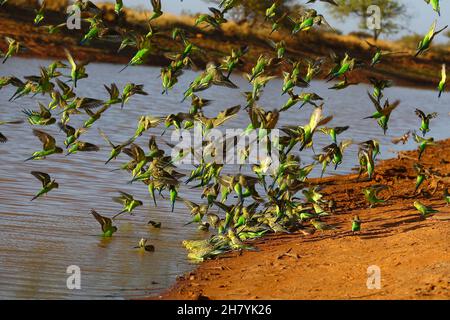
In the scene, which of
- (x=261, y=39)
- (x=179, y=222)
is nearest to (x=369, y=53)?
(x=261, y=39)

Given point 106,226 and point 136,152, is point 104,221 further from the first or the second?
point 136,152

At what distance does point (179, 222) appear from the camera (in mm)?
9672

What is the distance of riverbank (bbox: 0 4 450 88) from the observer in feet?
105

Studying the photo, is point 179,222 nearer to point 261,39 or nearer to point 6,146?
point 6,146

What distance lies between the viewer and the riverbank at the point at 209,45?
31.9 metres

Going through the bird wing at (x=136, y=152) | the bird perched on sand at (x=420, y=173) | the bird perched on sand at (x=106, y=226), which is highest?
the bird perched on sand at (x=420, y=173)

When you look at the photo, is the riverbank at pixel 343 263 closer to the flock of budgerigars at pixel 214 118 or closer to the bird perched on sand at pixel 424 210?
the bird perched on sand at pixel 424 210

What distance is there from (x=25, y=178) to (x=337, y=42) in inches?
1682

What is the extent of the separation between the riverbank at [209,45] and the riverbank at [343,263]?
13.9 metres

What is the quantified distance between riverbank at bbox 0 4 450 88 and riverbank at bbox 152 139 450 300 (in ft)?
45.7

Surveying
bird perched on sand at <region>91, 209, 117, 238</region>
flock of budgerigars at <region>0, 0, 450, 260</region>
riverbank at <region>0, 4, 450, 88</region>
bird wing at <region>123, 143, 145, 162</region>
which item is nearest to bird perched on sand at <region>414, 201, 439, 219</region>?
flock of budgerigars at <region>0, 0, 450, 260</region>

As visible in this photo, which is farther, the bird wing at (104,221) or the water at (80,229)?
the bird wing at (104,221)

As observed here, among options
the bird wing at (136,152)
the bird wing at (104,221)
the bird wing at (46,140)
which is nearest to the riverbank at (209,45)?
the bird wing at (104,221)

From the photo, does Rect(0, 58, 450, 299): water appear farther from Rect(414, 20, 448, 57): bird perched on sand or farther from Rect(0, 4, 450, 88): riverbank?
Rect(0, 4, 450, 88): riverbank
